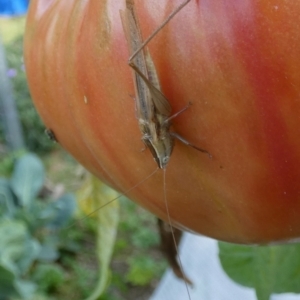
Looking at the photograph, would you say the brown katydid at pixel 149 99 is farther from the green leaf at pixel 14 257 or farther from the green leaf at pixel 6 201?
the green leaf at pixel 6 201

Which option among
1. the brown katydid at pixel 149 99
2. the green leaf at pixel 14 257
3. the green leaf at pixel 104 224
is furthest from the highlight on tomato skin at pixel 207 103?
the green leaf at pixel 14 257

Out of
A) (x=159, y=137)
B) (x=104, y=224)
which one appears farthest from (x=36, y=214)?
(x=159, y=137)

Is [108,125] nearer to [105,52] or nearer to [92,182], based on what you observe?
[105,52]

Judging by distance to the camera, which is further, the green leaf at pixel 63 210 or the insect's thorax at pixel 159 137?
the green leaf at pixel 63 210

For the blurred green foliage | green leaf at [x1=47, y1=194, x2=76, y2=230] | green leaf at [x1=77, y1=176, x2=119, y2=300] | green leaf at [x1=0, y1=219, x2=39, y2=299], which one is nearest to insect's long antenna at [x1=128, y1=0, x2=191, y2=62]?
green leaf at [x1=77, y1=176, x2=119, y2=300]

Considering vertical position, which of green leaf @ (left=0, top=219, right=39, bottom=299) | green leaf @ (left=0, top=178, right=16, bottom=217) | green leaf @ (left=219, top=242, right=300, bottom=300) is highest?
green leaf @ (left=219, top=242, right=300, bottom=300)

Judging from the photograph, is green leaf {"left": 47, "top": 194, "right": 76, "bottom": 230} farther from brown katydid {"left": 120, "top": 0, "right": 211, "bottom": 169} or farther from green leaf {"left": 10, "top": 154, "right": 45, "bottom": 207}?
brown katydid {"left": 120, "top": 0, "right": 211, "bottom": 169}
